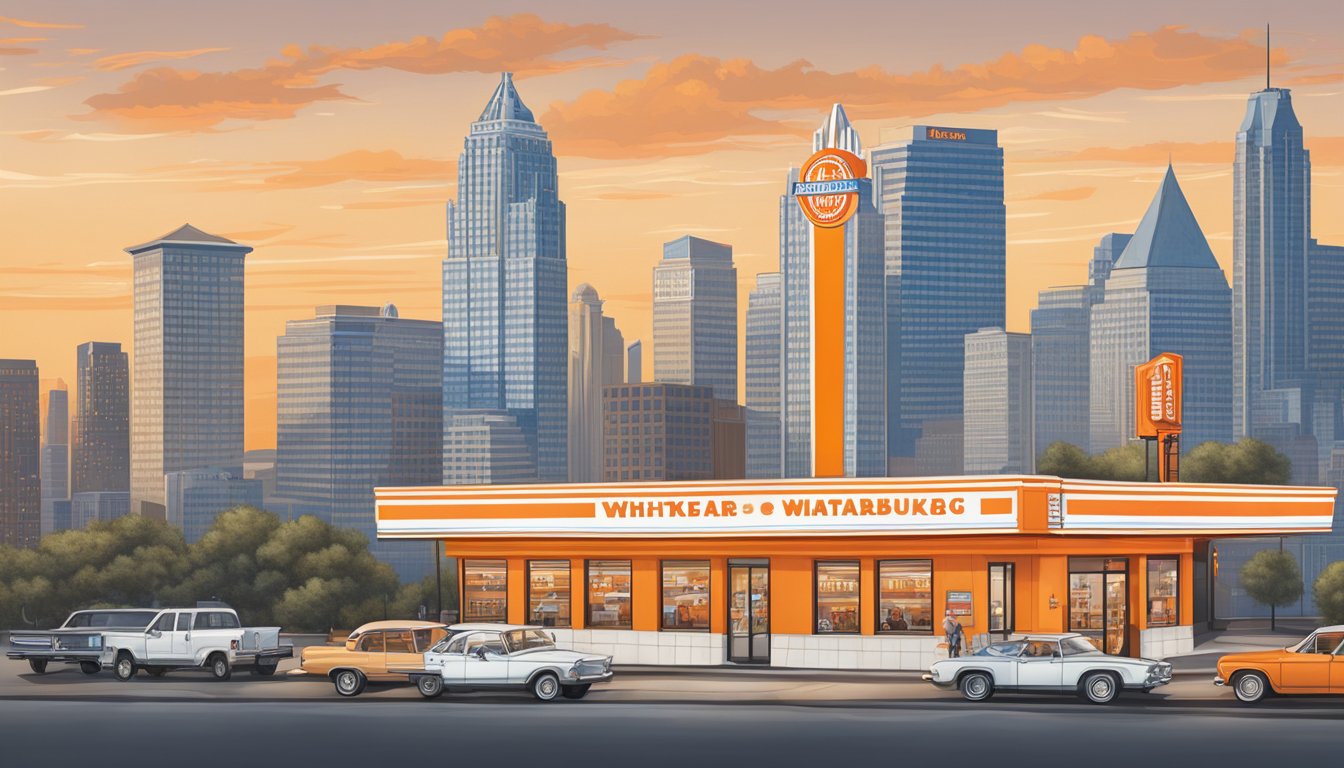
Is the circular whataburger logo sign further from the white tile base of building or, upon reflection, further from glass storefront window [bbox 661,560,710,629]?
the white tile base of building

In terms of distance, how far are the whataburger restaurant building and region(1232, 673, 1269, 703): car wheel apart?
7.82 metres

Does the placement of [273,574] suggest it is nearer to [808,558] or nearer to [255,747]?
[808,558]

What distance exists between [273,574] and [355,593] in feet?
13.2

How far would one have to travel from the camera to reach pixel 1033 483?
46938mm

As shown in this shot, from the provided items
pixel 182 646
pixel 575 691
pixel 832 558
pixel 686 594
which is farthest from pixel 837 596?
pixel 182 646

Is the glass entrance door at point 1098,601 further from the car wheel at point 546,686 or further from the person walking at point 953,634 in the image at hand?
the car wheel at point 546,686

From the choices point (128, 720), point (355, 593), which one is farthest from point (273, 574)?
point (128, 720)

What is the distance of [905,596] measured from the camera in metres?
49.3

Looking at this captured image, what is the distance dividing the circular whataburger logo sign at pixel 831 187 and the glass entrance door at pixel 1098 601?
41.5 feet

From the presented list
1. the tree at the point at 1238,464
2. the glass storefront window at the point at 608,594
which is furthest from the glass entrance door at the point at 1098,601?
the tree at the point at 1238,464

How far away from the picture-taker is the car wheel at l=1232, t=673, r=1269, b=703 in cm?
4025

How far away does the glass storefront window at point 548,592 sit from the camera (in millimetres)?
53031

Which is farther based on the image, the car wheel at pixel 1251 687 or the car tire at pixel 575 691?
the car tire at pixel 575 691

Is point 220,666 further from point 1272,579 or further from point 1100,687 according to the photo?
point 1272,579
